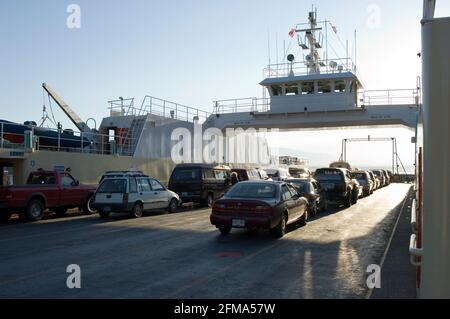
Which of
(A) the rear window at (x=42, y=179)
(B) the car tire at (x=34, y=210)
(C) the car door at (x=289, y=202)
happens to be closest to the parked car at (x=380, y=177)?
(C) the car door at (x=289, y=202)

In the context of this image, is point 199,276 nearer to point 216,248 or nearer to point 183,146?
point 216,248

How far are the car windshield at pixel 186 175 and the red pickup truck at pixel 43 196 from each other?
505 cm

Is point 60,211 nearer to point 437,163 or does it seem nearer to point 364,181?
point 437,163

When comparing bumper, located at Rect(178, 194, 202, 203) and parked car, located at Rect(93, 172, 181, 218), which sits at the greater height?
parked car, located at Rect(93, 172, 181, 218)

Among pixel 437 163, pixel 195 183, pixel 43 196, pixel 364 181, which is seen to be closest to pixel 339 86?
pixel 364 181

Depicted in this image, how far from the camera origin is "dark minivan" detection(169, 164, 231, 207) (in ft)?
74.5

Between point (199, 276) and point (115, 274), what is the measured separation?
136 cm

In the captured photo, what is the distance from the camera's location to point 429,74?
2.69m

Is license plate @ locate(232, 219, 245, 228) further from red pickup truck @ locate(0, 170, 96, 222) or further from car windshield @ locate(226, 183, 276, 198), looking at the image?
red pickup truck @ locate(0, 170, 96, 222)

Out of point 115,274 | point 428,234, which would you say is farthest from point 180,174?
point 428,234

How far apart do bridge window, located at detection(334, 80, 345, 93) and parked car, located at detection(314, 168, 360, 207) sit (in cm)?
1309

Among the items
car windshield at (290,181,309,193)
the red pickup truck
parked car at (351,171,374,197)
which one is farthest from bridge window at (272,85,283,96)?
the red pickup truck

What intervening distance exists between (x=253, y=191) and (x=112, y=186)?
6.68m

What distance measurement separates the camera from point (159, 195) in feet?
62.1
